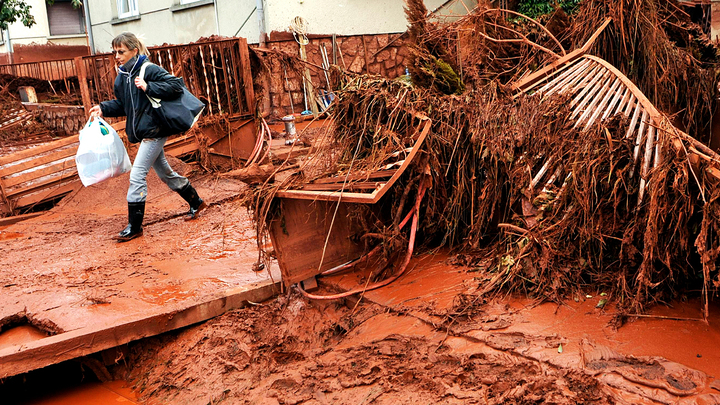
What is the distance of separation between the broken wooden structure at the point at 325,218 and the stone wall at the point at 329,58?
6963 mm

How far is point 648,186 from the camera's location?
3588mm

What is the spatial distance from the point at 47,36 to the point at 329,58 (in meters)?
13.8

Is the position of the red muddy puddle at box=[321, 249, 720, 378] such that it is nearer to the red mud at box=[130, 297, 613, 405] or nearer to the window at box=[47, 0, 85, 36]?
the red mud at box=[130, 297, 613, 405]

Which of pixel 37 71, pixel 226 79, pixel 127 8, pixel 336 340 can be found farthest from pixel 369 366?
pixel 37 71

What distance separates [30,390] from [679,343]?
170 inches

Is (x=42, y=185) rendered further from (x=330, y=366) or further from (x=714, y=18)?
(x=714, y=18)

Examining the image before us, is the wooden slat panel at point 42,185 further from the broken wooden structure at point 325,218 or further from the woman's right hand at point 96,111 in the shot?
the broken wooden structure at point 325,218

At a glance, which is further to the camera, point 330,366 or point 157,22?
point 157,22

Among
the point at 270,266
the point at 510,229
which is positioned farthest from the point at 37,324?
the point at 510,229

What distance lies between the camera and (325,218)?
4629mm

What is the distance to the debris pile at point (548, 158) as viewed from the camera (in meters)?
3.55

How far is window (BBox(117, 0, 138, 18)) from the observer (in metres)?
15.7

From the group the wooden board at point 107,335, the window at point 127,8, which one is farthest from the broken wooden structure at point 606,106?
the window at point 127,8

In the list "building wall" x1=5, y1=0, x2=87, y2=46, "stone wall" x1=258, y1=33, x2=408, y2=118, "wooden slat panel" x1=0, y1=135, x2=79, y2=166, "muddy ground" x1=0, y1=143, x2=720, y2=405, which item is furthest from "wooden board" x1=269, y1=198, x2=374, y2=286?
"building wall" x1=5, y1=0, x2=87, y2=46
